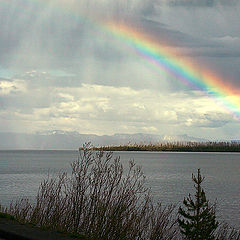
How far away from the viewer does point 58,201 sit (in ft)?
32.0

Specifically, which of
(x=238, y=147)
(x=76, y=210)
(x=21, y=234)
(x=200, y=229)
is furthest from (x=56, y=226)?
(x=238, y=147)

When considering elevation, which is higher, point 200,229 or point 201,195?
point 201,195

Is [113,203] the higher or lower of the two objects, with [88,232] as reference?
higher

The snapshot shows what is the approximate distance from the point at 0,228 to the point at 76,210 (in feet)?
7.15

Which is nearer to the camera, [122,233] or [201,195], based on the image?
[122,233]

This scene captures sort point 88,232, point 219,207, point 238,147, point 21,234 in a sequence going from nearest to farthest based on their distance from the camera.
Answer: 1. point 21,234
2. point 88,232
3. point 219,207
4. point 238,147

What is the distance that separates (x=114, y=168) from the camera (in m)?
9.77

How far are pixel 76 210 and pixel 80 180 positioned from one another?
0.66 metres

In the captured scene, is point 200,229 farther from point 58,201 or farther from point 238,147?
point 238,147

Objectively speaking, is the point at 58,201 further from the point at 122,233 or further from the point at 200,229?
the point at 200,229

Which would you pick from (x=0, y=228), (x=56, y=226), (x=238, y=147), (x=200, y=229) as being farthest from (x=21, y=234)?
(x=238, y=147)

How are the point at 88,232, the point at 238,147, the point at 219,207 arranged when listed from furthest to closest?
the point at 238,147
the point at 219,207
the point at 88,232

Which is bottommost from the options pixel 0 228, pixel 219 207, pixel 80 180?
pixel 219 207

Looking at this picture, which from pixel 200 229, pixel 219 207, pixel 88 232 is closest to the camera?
pixel 88 232
